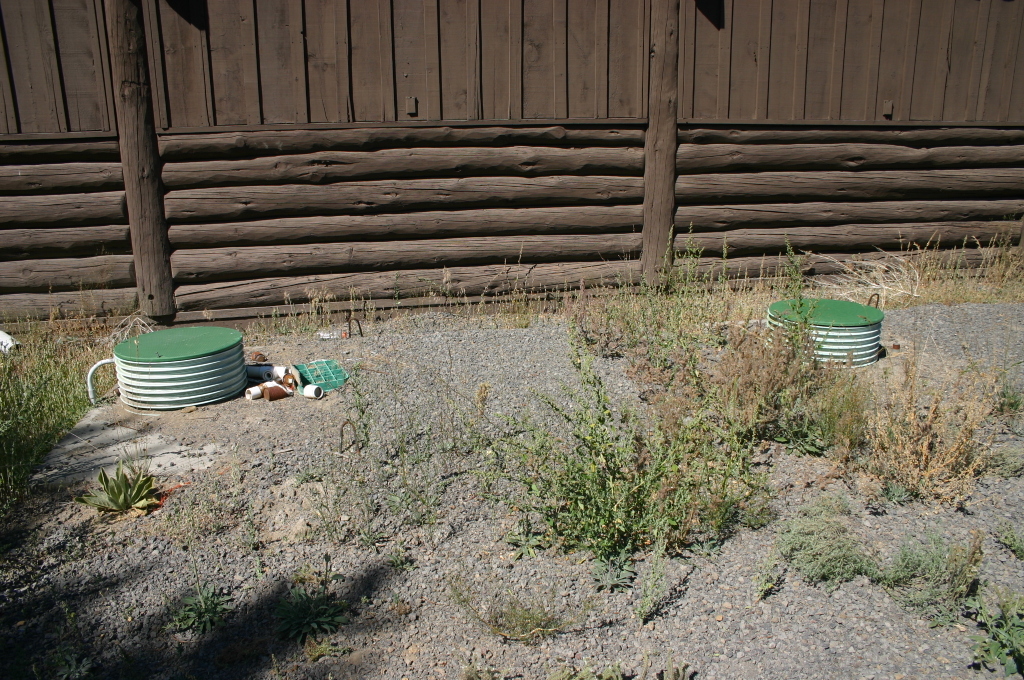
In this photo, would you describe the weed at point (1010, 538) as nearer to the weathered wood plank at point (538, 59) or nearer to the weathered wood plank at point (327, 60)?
the weathered wood plank at point (538, 59)

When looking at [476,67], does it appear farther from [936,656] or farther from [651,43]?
[936,656]

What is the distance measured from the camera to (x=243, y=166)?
6.30 m

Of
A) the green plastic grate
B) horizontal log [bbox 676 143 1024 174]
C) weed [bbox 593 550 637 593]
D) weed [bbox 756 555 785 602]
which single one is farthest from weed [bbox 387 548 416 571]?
horizontal log [bbox 676 143 1024 174]

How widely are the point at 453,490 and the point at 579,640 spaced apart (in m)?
1.06

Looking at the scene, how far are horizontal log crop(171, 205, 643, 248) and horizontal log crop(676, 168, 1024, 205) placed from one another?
685 millimetres

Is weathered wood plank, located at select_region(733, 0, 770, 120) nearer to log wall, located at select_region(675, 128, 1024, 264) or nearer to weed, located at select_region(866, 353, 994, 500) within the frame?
log wall, located at select_region(675, 128, 1024, 264)

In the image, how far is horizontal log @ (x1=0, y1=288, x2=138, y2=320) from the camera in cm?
619

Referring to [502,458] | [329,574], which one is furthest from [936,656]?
[329,574]

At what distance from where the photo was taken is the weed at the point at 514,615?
9.37ft

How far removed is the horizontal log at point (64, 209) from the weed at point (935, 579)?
18.7ft

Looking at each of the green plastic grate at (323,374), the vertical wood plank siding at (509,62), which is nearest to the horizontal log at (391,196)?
the vertical wood plank siding at (509,62)

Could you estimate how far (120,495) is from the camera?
11.6 ft

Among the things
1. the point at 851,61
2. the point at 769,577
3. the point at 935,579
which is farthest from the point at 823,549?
the point at 851,61

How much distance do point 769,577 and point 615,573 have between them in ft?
1.89
